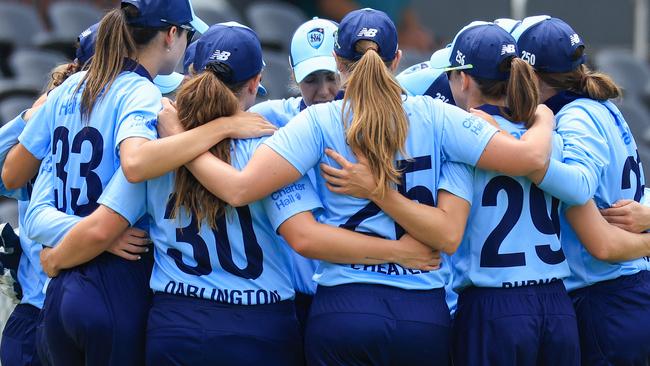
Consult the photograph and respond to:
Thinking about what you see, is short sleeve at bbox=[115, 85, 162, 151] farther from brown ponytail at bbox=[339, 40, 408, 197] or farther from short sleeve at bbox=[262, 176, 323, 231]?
brown ponytail at bbox=[339, 40, 408, 197]

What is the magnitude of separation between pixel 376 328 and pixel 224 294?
0.57 metres

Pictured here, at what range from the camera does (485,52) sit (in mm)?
4059

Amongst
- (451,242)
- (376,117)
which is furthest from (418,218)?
(376,117)

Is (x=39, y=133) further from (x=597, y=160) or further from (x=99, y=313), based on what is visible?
(x=597, y=160)

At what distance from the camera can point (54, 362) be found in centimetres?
418

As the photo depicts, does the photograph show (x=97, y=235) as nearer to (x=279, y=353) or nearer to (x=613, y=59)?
(x=279, y=353)

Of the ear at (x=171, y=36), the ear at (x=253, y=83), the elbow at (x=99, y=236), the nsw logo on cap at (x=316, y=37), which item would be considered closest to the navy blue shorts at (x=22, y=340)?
the elbow at (x=99, y=236)

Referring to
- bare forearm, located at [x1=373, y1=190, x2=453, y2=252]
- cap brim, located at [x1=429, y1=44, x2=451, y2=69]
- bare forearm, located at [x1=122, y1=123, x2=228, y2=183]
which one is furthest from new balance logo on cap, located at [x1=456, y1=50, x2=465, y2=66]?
bare forearm, located at [x1=122, y1=123, x2=228, y2=183]

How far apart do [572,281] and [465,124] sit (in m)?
0.91

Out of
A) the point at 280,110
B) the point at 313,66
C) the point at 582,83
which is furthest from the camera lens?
the point at 280,110

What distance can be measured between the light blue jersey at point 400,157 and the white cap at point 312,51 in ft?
3.20

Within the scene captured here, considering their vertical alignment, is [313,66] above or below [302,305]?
above

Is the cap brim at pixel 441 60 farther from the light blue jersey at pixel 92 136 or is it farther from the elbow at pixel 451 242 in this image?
the light blue jersey at pixel 92 136

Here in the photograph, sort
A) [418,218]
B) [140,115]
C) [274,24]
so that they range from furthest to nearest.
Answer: [274,24]
[140,115]
[418,218]
